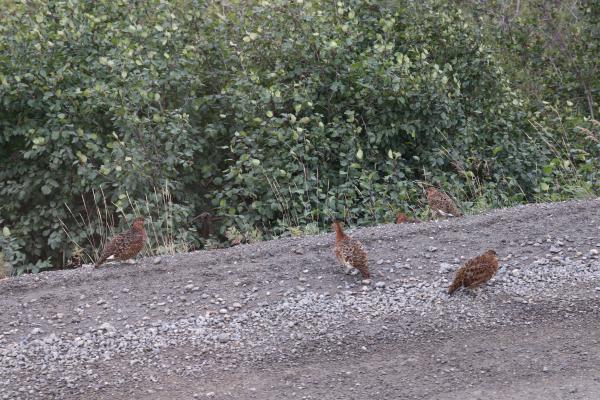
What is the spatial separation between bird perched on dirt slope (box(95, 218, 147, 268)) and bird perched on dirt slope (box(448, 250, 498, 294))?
293 centimetres

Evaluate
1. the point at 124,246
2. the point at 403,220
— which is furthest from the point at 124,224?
the point at 403,220

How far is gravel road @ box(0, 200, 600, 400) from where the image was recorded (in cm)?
587

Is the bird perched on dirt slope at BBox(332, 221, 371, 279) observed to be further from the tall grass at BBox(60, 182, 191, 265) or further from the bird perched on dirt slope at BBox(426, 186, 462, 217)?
the tall grass at BBox(60, 182, 191, 265)

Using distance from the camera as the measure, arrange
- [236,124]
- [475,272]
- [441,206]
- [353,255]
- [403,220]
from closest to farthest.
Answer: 1. [475,272]
2. [353,255]
3. [441,206]
4. [403,220]
5. [236,124]

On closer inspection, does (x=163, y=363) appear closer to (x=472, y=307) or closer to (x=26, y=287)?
(x=26, y=287)

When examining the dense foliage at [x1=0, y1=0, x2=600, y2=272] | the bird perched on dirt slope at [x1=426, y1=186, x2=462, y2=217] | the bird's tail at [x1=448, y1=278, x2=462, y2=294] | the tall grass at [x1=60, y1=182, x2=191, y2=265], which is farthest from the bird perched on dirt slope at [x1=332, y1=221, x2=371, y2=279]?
the dense foliage at [x1=0, y1=0, x2=600, y2=272]

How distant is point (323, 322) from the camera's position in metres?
6.58

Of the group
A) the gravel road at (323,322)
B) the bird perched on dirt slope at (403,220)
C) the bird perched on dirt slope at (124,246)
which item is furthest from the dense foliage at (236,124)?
the gravel road at (323,322)

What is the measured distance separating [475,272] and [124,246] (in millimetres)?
3181

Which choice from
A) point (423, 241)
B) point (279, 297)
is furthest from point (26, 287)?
point (423, 241)

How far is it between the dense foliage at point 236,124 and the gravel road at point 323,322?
2.19 m

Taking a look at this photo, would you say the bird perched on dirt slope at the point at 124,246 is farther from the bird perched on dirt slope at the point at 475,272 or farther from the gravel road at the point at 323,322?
the bird perched on dirt slope at the point at 475,272

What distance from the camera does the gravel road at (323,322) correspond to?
19.2 ft

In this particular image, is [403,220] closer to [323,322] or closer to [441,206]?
[441,206]
